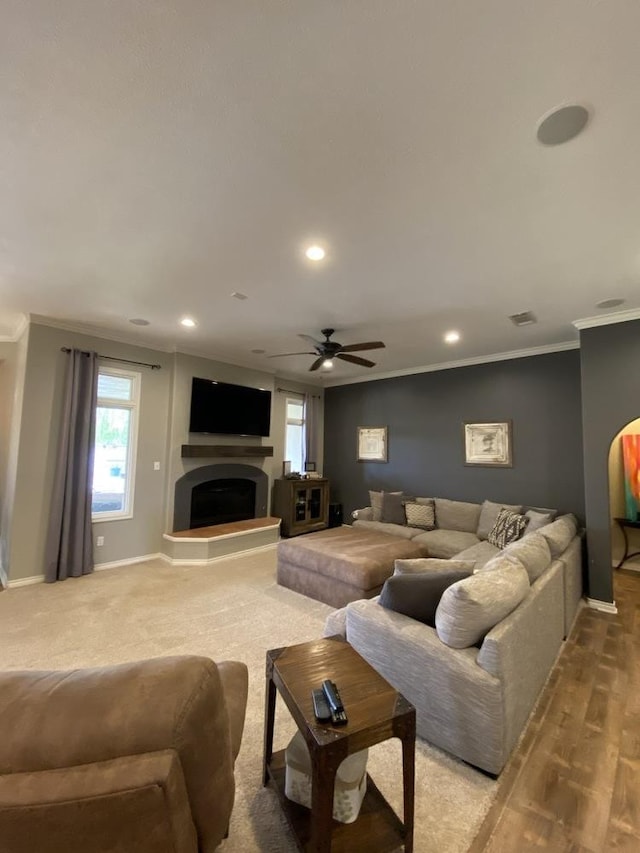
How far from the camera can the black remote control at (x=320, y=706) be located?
1206 mm

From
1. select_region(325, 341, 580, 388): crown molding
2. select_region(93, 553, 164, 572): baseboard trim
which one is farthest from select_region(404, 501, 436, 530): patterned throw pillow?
select_region(93, 553, 164, 572): baseboard trim

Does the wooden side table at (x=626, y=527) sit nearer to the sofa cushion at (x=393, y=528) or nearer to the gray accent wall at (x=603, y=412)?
the gray accent wall at (x=603, y=412)

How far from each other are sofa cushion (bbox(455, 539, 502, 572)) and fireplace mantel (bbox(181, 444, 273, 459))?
3.46 m

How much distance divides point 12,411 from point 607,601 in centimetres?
715

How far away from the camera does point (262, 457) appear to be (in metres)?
6.35

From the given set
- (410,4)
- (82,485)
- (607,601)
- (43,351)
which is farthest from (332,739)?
(43,351)

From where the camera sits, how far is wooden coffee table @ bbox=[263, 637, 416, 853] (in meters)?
1.11

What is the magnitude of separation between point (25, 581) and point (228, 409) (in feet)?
10.4

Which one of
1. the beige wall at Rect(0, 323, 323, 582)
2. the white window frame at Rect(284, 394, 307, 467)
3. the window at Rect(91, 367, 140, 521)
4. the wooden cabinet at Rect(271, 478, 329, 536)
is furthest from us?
the white window frame at Rect(284, 394, 307, 467)

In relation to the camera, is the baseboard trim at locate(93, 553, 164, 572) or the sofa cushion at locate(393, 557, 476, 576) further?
the baseboard trim at locate(93, 553, 164, 572)

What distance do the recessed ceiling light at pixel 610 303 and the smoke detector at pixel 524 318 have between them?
55 cm

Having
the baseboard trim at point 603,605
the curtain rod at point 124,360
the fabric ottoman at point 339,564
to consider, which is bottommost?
the baseboard trim at point 603,605

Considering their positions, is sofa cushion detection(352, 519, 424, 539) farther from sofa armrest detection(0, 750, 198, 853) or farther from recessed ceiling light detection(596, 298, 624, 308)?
sofa armrest detection(0, 750, 198, 853)

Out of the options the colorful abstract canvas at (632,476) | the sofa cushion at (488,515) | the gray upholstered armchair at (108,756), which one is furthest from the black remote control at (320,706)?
the colorful abstract canvas at (632,476)
